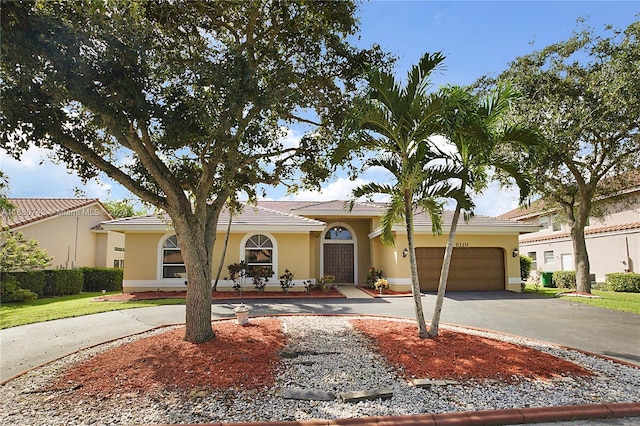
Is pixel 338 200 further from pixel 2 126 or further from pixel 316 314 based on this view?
pixel 2 126

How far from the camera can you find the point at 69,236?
76.3 feet

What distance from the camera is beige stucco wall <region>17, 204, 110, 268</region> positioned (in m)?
21.6

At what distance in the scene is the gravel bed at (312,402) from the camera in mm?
4395

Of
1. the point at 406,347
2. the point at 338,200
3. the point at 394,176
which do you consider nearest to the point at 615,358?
the point at 406,347

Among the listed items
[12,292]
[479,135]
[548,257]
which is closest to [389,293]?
[479,135]

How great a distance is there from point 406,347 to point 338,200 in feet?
48.4

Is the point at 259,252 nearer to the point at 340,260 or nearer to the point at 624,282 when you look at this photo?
the point at 340,260

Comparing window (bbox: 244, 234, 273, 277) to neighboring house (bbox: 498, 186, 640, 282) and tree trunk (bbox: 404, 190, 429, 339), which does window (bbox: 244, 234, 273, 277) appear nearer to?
tree trunk (bbox: 404, 190, 429, 339)

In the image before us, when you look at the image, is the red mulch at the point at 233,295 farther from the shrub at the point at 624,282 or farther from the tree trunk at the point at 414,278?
the shrub at the point at 624,282

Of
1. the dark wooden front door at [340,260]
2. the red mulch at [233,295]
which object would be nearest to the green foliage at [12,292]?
the red mulch at [233,295]

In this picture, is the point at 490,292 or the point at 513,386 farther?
the point at 490,292

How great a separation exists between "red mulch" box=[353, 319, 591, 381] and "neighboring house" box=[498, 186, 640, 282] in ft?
44.0

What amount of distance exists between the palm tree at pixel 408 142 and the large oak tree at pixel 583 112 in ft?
26.6

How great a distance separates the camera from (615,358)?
6703 millimetres
